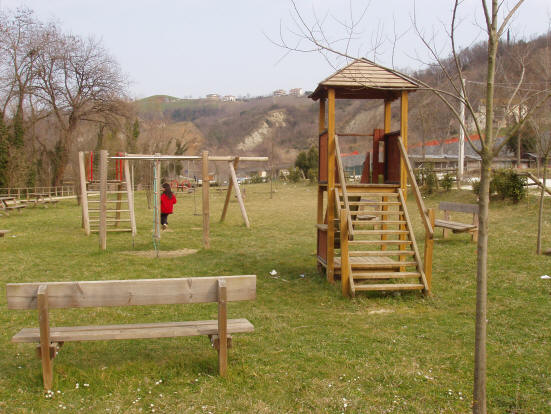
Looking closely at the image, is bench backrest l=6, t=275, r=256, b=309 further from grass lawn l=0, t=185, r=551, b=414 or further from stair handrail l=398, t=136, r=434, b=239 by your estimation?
stair handrail l=398, t=136, r=434, b=239

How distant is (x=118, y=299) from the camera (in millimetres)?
3734

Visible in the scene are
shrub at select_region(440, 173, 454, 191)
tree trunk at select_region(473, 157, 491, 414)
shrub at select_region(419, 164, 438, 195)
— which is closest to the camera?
tree trunk at select_region(473, 157, 491, 414)

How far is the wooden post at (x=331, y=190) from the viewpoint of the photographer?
7641 millimetres

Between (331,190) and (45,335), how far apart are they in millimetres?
5080

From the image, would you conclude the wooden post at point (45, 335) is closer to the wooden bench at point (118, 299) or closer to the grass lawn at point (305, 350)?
the wooden bench at point (118, 299)

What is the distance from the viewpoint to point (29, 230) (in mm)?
14164

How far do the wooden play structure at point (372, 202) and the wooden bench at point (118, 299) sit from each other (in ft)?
10.0

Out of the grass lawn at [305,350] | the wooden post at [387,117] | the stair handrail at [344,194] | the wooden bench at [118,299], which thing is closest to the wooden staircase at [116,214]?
the grass lawn at [305,350]

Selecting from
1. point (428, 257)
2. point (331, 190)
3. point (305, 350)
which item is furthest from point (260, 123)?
point (305, 350)

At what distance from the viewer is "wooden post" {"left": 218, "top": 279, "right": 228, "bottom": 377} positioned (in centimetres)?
383

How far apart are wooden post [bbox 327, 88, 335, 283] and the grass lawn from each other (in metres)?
0.46

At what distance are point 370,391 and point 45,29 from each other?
105 feet

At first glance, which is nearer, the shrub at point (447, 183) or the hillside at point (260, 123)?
the shrub at point (447, 183)

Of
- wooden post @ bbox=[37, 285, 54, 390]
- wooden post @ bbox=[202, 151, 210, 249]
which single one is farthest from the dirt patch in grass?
wooden post @ bbox=[37, 285, 54, 390]
